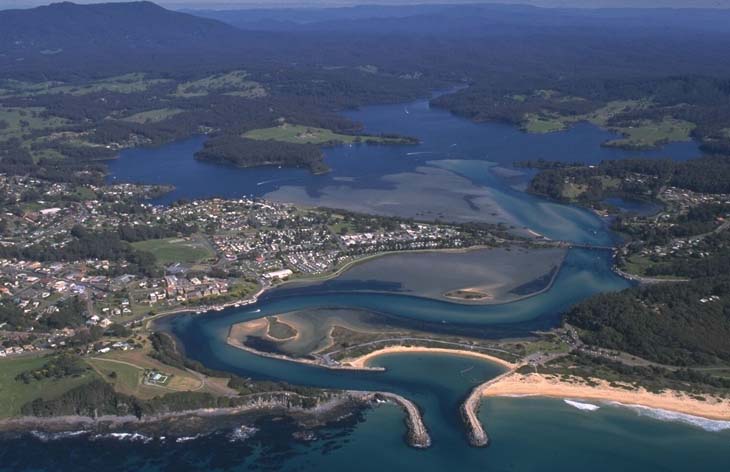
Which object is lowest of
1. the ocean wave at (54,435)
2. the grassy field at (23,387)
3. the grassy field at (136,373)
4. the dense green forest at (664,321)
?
the ocean wave at (54,435)

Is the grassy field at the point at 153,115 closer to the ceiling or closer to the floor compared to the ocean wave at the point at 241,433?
closer to the ceiling

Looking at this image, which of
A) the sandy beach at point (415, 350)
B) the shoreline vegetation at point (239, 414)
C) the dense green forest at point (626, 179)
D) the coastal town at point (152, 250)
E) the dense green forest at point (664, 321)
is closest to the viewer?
the shoreline vegetation at point (239, 414)

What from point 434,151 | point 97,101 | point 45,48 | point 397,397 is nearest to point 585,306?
point 397,397

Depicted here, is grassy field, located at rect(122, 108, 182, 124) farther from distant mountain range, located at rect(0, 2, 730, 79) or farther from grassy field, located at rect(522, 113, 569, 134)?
grassy field, located at rect(522, 113, 569, 134)

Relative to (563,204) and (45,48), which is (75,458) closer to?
(563,204)

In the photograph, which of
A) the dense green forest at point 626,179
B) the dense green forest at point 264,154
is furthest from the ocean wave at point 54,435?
the dense green forest at point 264,154

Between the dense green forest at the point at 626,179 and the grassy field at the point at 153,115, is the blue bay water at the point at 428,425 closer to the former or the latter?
the dense green forest at the point at 626,179
